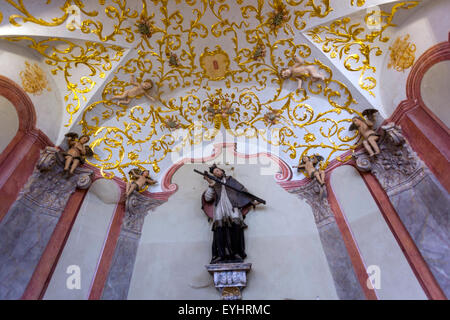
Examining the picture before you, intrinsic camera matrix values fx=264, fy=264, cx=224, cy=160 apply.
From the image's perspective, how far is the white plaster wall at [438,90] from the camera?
3.89m

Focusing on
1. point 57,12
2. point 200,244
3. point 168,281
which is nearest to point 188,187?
point 200,244

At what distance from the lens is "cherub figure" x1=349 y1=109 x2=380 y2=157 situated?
15.7 ft

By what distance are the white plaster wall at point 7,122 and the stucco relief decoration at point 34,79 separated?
466mm

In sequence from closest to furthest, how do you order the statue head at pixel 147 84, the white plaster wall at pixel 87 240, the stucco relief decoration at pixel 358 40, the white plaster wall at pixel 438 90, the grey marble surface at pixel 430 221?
the grey marble surface at pixel 430 221 → the white plaster wall at pixel 438 90 → the white plaster wall at pixel 87 240 → the stucco relief decoration at pixel 358 40 → the statue head at pixel 147 84

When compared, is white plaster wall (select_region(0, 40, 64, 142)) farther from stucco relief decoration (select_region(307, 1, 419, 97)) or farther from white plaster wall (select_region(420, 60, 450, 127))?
white plaster wall (select_region(420, 60, 450, 127))

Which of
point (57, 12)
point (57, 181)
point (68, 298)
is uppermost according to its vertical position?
point (57, 12)

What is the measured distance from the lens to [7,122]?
423cm

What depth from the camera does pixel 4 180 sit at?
13.1ft

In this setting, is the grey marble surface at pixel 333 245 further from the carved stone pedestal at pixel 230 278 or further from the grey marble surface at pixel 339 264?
the carved stone pedestal at pixel 230 278

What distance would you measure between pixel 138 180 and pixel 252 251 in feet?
9.27

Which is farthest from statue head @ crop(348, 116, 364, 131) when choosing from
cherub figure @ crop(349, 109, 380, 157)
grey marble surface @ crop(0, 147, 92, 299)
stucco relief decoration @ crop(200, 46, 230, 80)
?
grey marble surface @ crop(0, 147, 92, 299)

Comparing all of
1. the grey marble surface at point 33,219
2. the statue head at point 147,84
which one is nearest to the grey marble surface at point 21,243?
the grey marble surface at point 33,219

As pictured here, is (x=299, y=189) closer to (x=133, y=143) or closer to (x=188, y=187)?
(x=188, y=187)

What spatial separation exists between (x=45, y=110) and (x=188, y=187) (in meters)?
3.18
